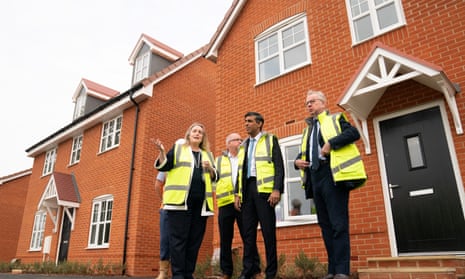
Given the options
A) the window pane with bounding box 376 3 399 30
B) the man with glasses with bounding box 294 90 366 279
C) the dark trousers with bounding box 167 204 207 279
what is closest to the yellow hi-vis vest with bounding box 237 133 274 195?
the man with glasses with bounding box 294 90 366 279

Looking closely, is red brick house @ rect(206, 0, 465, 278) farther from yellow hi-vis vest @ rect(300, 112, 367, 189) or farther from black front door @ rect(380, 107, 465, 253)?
yellow hi-vis vest @ rect(300, 112, 367, 189)

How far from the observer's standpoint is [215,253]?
8.20m

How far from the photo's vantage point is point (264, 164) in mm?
4168

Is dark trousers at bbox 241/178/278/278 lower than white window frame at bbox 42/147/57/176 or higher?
lower

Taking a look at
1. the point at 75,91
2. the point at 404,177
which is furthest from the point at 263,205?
the point at 75,91

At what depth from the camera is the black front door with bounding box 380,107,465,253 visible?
5.26m

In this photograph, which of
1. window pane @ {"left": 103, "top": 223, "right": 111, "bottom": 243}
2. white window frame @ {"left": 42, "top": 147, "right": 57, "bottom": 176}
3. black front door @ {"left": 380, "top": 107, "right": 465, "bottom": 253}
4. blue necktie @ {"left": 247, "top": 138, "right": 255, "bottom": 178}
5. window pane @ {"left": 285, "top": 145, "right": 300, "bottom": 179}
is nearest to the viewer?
blue necktie @ {"left": 247, "top": 138, "right": 255, "bottom": 178}

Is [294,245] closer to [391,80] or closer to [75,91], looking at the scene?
[391,80]

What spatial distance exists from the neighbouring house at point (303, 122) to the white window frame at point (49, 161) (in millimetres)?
2588

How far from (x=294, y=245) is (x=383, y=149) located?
2.50 m

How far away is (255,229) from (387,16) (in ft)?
17.3

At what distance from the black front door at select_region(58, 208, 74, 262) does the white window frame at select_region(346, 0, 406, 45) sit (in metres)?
12.0

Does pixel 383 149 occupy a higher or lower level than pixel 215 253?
higher

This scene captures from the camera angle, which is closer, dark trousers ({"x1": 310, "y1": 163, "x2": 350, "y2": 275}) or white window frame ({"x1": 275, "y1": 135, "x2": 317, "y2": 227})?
dark trousers ({"x1": 310, "y1": 163, "x2": 350, "y2": 275})
